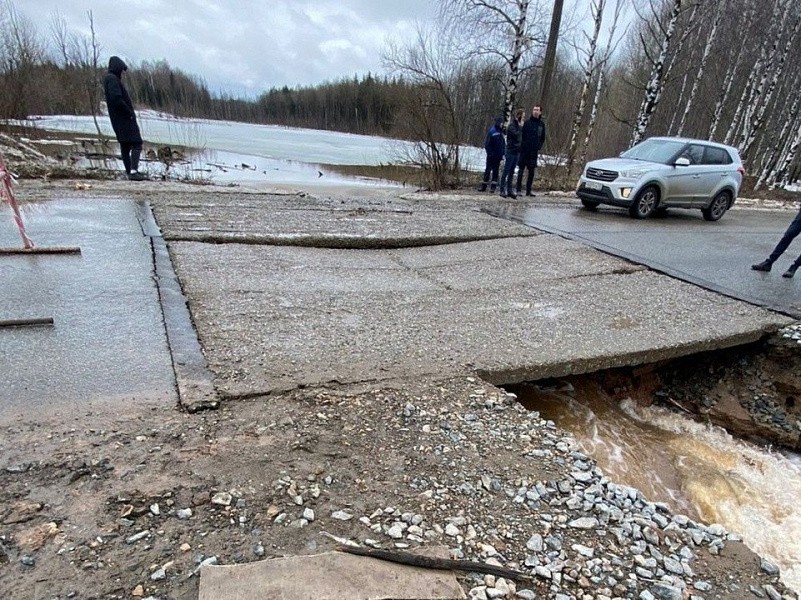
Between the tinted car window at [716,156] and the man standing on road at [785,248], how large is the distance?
5.19 m

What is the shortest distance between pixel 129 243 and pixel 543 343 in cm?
522

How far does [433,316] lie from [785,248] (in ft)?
18.0

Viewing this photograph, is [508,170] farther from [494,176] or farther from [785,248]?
[785,248]

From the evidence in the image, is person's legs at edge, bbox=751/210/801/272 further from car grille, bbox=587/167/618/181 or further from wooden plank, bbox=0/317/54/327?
wooden plank, bbox=0/317/54/327

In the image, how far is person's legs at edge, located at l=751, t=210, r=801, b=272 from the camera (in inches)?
255

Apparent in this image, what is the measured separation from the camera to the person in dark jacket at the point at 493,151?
12375 millimetres

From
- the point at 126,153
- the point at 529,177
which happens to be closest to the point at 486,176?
the point at 529,177

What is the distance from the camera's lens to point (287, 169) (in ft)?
74.2

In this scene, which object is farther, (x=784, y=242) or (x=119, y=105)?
(x=119, y=105)

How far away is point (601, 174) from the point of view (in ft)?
36.3

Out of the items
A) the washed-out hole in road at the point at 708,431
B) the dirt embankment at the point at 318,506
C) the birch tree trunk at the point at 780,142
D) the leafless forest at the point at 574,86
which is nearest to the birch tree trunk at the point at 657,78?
the leafless forest at the point at 574,86

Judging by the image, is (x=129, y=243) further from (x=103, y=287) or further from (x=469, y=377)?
(x=469, y=377)

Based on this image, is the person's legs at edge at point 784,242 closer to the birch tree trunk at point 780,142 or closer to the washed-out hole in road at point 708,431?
the washed-out hole in road at point 708,431

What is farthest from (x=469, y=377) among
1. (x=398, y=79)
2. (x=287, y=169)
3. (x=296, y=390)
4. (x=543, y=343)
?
(x=287, y=169)
